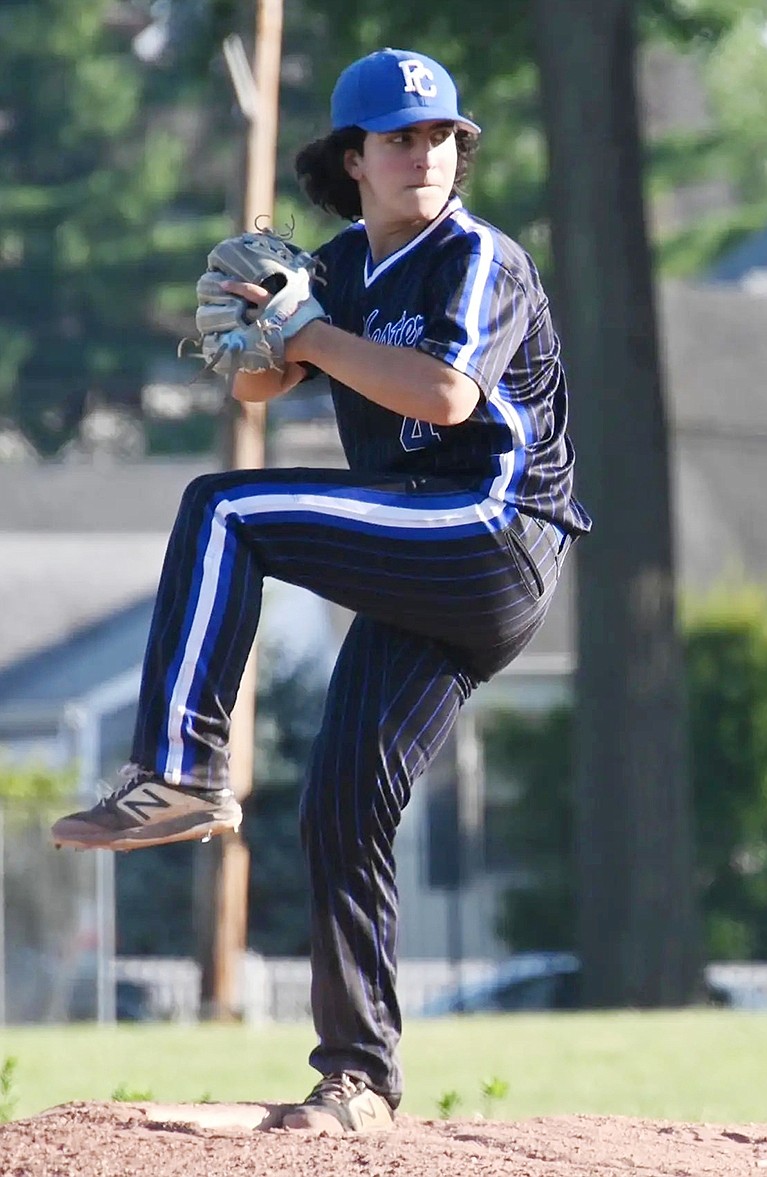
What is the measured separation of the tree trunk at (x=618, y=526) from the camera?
1753 cm

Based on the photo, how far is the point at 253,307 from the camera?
480 centimetres

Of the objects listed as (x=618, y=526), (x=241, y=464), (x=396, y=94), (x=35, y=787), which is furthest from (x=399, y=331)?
(x=35, y=787)

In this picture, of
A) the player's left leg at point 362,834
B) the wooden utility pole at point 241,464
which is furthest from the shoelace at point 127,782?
the wooden utility pole at point 241,464

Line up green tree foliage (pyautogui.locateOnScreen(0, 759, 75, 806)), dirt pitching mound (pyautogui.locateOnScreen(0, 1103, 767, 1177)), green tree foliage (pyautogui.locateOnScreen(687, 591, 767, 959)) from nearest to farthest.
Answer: dirt pitching mound (pyautogui.locateOnScreen(0, 1103, 767, 1177)) → green tree foliage (pyautogui.locateOnScreen(0, 759, 75, 806)) → green tree foliage (pyautogui.locateOnScreen(687, 591, 767, 959))

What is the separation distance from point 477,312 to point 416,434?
1.21ft

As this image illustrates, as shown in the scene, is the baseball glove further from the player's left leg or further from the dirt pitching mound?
the dirt pitching mound

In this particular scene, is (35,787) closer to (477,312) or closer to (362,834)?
(362,834)

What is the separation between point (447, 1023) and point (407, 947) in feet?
41.0

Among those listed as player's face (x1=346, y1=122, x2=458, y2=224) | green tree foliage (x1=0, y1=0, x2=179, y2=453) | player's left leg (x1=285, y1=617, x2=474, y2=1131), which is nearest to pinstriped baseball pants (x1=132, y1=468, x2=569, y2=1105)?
player's left leg (x1=285, y1=617, x2=474, y2=1131)

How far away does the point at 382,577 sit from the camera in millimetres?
4770

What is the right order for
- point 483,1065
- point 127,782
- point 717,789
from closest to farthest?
point 127,782 → point 483,1065 → point 717,789

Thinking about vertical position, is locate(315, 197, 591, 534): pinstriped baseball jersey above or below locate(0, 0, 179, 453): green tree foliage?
below

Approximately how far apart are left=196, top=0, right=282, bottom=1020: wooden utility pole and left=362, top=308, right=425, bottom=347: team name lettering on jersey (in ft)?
36.5

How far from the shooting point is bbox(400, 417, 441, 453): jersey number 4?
4883mm
